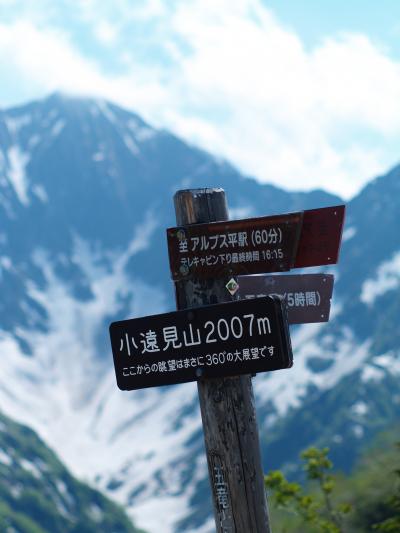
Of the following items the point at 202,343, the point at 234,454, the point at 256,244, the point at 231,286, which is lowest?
the point at 234,454

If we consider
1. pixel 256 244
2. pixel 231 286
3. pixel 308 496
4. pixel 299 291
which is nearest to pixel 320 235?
pixel 256 244

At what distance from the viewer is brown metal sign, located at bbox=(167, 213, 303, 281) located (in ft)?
40.5

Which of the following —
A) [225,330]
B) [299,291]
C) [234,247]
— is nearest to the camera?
[225,330]

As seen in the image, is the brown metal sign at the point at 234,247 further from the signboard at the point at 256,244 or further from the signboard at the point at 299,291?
the signboard at the point at 299,291

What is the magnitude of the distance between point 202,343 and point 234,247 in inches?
47.7

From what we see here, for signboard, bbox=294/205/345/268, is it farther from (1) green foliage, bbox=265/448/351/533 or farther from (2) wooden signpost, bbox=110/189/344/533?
(1) green foliage, bbox=265/448/351/533

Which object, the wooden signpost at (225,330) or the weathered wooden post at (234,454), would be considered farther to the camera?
the weathered wooden post at (234,454)

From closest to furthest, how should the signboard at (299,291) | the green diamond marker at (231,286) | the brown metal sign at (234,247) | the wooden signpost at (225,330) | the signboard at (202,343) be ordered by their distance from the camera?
the signboard at (202,343) → the wooden signpost at (225,330) → the brown metal sign at (234,247) → the green diamond marker at (231,286) → the signboard at (299,291)

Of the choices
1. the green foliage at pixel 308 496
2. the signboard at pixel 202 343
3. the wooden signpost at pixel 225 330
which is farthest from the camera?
the green foliage at pixel 308 496

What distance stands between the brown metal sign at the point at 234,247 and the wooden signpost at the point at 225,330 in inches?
0.5

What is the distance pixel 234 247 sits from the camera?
41.2ft

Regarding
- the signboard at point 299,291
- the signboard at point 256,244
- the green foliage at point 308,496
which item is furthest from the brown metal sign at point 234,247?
the green foliage at point 308,496

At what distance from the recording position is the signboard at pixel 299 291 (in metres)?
13.5

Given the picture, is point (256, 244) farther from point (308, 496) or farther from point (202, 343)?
point (308, 496)
